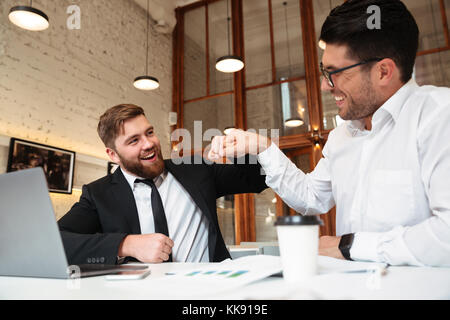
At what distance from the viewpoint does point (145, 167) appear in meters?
1.74

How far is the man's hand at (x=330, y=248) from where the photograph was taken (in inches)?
38.1

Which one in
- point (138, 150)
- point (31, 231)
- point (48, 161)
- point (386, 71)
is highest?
point (48, 161)

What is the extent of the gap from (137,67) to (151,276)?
5.94 metres

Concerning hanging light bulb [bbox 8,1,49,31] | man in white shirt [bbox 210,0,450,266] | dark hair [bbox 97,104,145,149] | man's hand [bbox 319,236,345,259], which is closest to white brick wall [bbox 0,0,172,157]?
hanging light bulb [bbox 8,1,49,31]

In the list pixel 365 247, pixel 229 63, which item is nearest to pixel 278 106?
pixel 229 63

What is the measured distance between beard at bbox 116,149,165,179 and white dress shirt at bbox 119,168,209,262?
4 centimetres

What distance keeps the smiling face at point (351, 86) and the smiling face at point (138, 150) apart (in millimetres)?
955

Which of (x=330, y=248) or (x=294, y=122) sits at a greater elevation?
(x=294, y=122)

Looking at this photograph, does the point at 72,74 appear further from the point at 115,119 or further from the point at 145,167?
the point at 145,167

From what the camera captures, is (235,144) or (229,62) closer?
(235,144)

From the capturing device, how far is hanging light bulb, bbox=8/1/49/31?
3.07 meters

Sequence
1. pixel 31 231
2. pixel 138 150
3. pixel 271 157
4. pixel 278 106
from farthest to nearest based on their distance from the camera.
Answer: pixel 278 106, pixel 138 150, pixel 271 157, pixel 31 231

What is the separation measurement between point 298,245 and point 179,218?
A: 114 cm
